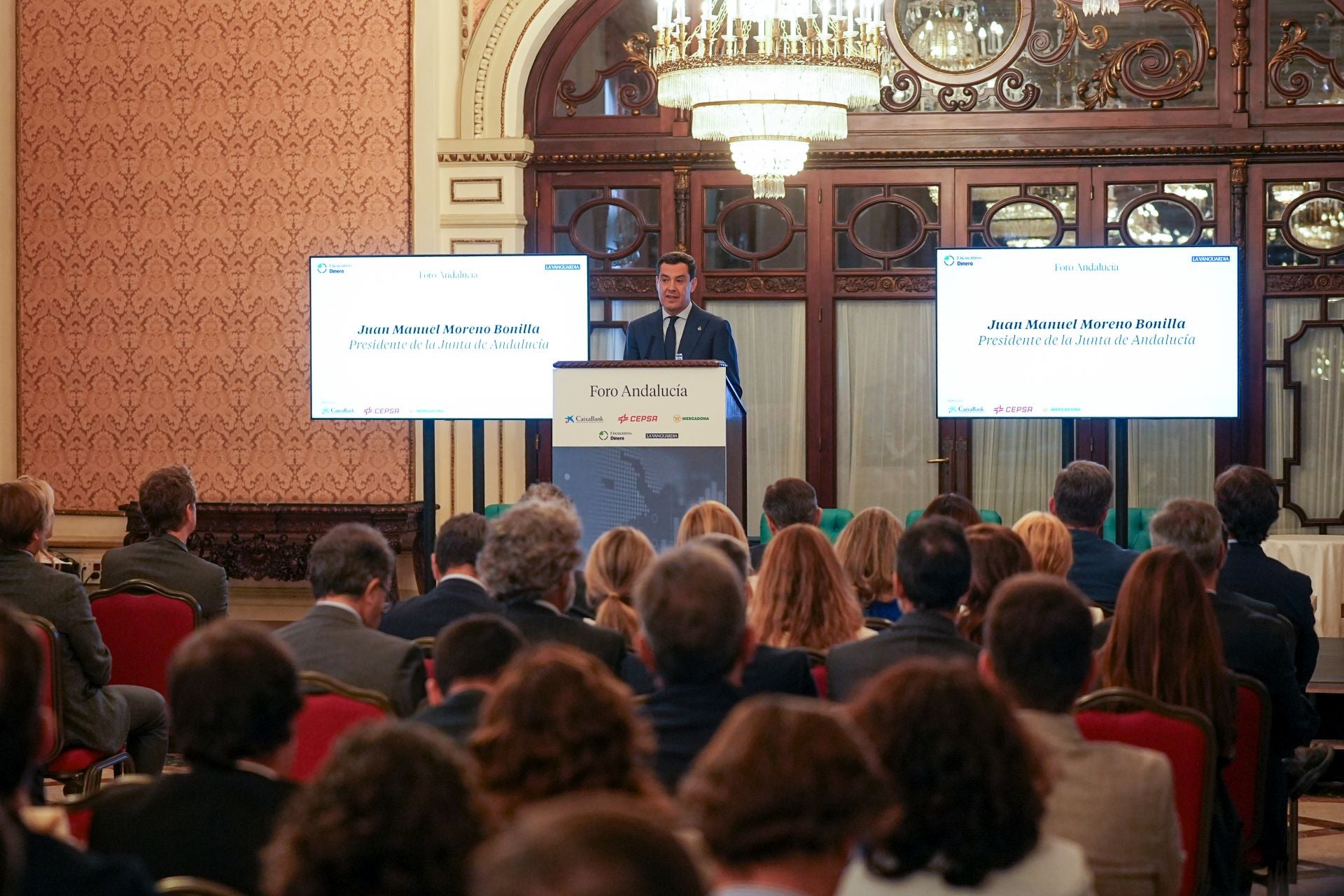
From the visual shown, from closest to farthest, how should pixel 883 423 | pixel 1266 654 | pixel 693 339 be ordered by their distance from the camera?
pixel 1266 654
pixel 693 339
pixel 883 423

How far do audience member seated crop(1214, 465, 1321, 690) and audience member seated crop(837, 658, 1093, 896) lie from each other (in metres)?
2.60

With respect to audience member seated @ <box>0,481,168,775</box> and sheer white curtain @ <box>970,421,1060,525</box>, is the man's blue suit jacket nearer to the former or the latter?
sheer white curtain @ <box>970,421,1060,525</box>

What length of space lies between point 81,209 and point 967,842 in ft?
27.2

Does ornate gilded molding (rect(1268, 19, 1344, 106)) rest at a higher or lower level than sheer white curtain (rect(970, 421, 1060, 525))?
higher

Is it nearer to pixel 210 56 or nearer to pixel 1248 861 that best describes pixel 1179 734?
pixel 1248 861

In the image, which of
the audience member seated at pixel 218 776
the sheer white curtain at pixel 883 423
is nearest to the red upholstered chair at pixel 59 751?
the audience member seated at pixel 218 776

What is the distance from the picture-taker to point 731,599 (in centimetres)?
256

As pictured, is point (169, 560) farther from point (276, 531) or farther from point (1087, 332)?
point (1087, 332)

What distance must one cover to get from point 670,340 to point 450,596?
312 cm

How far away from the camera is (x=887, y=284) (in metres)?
8.53

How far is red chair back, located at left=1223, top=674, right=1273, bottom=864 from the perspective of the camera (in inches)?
138

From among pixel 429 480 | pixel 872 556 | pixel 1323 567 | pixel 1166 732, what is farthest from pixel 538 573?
pixel 1323 567

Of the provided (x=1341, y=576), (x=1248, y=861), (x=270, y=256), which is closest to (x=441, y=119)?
(x=270, y=256)

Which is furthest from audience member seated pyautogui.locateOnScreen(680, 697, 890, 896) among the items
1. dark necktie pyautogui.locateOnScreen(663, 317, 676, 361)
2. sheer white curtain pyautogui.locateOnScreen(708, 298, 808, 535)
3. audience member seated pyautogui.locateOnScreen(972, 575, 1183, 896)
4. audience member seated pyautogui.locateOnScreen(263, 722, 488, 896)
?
sheer white curtain pyautogui.locateOnScreen(708, 298, 808, 535)
